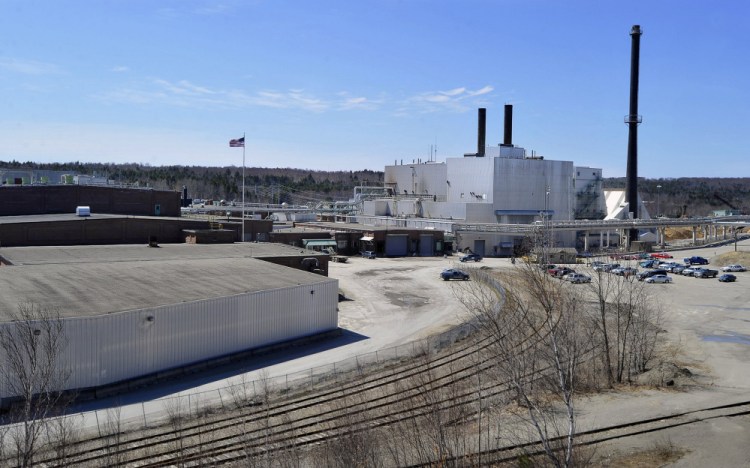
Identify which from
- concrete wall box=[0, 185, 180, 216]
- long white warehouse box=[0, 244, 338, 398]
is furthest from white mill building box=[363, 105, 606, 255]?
long white warehouse box=[0, 244, 338, 398]

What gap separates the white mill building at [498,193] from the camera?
8031 centimetres

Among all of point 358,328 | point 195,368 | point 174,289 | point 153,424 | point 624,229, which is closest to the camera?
point 153,424

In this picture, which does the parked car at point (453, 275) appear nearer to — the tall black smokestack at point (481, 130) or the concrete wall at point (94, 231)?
the concrete wall at point (94, 231)

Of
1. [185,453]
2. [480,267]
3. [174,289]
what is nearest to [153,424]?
[185,453]

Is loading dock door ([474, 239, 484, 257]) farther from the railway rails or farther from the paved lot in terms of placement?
the railway rails

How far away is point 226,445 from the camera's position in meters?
16.4

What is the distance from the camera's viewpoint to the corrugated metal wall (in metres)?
22.6

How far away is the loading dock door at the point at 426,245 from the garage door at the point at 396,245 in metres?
1.52

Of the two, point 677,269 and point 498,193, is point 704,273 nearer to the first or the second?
point 677,269

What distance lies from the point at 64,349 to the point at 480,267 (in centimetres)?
4350

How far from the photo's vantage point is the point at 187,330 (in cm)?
2597

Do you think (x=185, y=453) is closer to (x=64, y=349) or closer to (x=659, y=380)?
(x=64, y=349)

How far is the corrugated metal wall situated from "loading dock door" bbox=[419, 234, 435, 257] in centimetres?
3865

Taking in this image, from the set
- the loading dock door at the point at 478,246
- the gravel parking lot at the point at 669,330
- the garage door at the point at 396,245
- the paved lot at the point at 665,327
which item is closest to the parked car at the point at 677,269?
the gravel parking lot at the point at 669,330
